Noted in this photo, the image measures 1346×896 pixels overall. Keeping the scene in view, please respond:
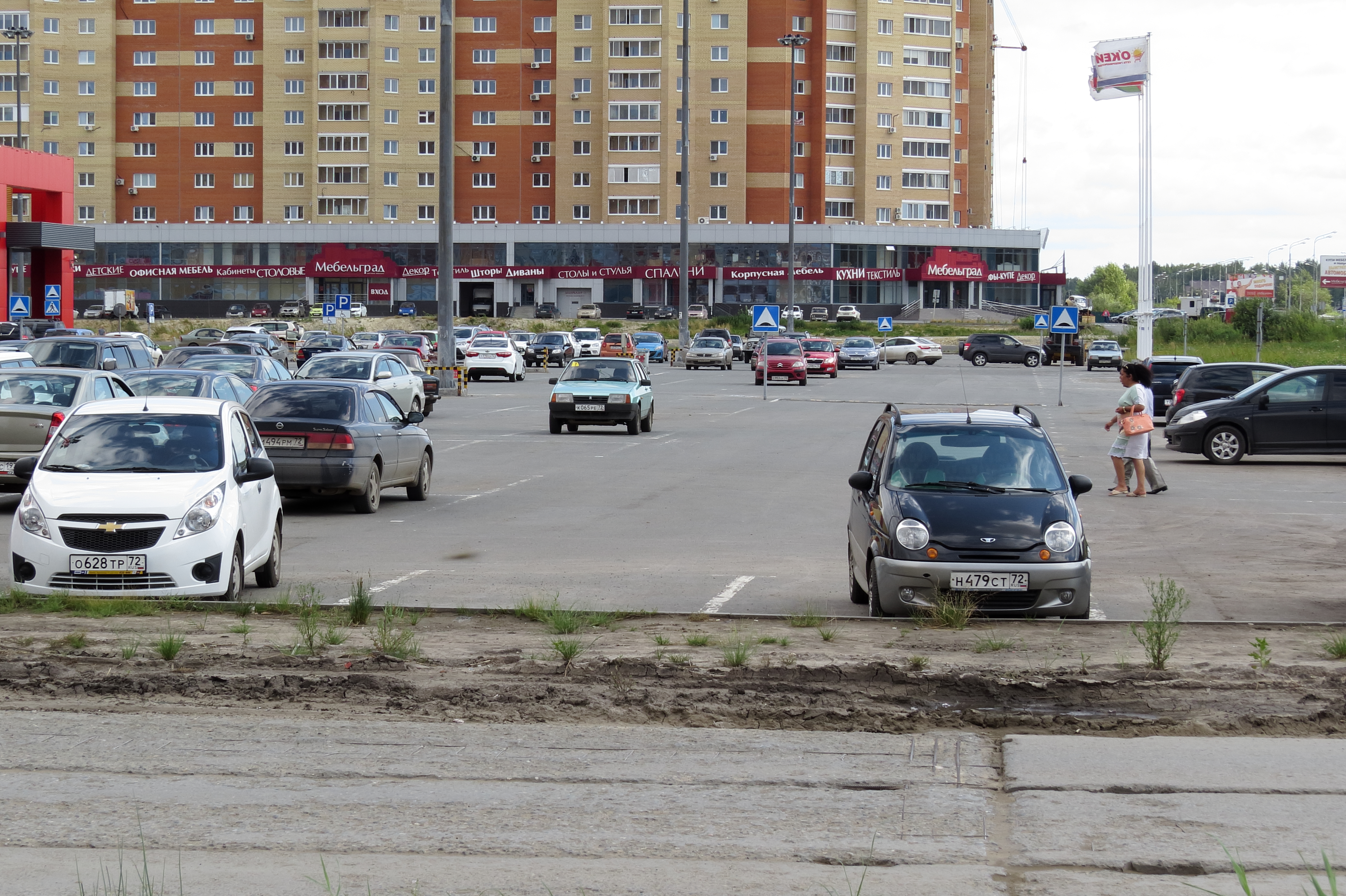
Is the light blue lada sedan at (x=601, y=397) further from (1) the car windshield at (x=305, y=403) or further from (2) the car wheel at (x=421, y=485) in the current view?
(1) the car windshield at (x=305, y=403)

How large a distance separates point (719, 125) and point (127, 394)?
9749cm

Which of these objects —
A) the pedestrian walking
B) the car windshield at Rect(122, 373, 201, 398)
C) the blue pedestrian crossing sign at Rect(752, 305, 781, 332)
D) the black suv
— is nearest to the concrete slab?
the pedestrian walking

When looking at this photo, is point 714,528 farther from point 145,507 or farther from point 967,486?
point 145,507

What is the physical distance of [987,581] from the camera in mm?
10438

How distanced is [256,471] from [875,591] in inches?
196

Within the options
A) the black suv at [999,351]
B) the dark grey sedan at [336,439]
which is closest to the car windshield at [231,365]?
the dark grey sedan at [336,439]

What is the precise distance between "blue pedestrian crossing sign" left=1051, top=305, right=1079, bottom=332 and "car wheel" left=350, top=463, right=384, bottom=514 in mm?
30753

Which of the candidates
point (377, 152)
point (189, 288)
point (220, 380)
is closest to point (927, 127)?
point (377, 152)

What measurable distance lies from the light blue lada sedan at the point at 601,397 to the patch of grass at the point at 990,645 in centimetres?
2038

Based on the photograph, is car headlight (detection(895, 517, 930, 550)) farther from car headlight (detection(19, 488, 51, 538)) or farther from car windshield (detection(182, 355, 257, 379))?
car windshield (detection(182, 355, 257, 379))

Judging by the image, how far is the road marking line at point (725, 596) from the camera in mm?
11273

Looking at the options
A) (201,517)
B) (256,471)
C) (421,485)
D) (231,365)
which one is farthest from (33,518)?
(231,365)

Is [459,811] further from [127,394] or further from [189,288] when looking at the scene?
[189,288]

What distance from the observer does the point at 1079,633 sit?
10.1 metres
